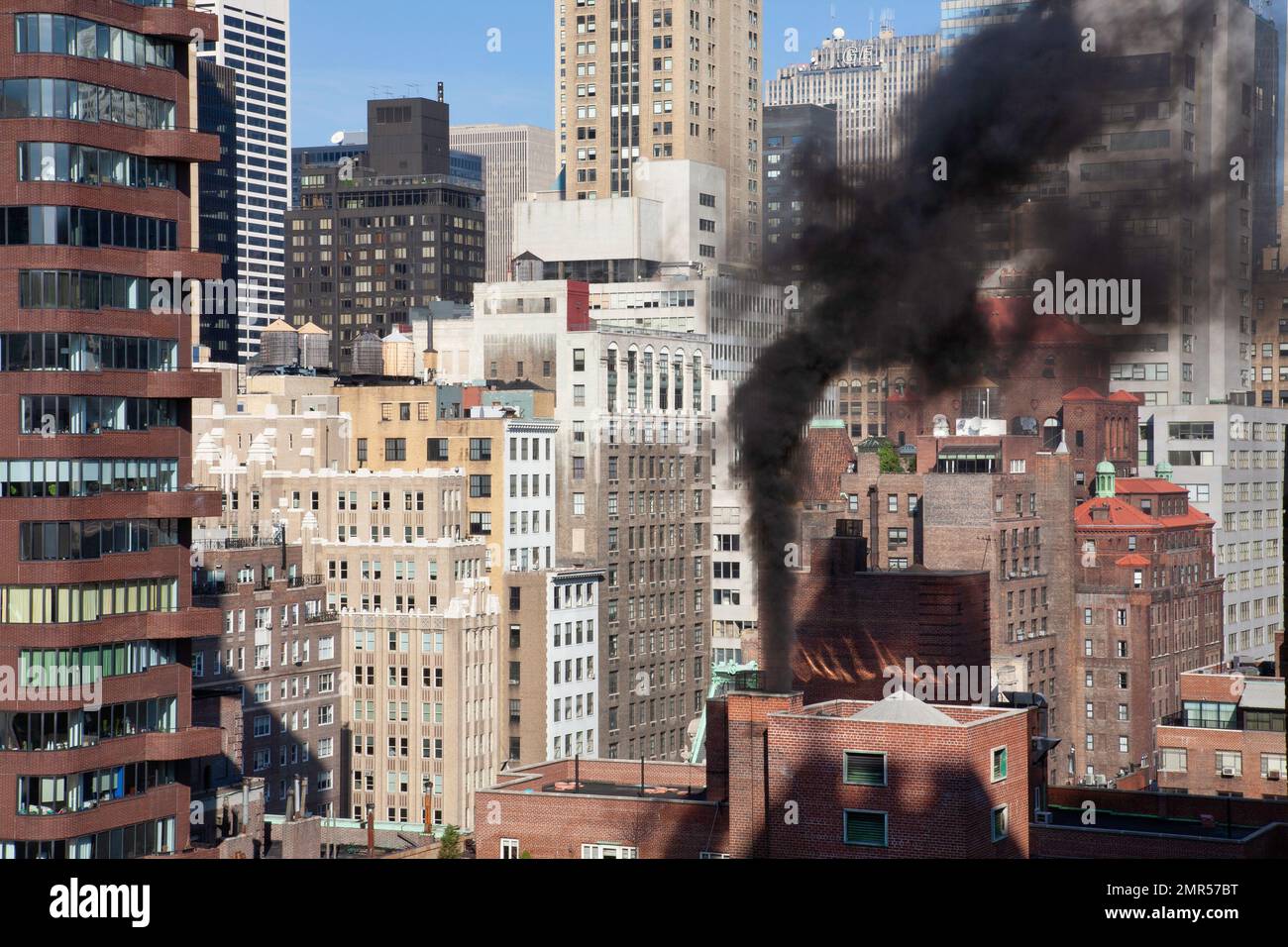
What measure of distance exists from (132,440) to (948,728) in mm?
26790

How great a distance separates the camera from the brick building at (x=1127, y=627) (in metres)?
115

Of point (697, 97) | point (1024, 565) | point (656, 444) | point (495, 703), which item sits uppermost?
point (697, 97)

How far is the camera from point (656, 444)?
425ft

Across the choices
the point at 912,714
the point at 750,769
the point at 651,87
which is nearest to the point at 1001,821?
the point at 912,714

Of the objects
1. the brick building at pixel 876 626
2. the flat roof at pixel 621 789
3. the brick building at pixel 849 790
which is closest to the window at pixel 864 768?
the brick building at pixel 849 790

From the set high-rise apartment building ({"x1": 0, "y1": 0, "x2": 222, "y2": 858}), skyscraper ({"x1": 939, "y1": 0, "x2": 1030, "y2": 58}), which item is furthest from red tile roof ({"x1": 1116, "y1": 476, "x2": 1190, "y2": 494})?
skyscraper ({"x1": 939, "y1": 0, "x2": 1030, "y2": 58})

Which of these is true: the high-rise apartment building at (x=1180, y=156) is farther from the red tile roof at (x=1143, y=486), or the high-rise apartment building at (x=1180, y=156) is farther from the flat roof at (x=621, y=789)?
the red tile roof at (x=1143, y=486)

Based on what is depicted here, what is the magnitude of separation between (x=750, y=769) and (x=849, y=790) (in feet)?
10.9

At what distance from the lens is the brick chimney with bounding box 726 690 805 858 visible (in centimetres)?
4422

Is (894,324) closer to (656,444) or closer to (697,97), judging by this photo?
(656,444)

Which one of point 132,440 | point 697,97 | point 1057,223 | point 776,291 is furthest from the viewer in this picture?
point 697,97

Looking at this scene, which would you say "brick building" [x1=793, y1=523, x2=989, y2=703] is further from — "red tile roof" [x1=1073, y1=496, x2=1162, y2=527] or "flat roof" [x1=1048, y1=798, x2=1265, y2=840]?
"red tile roof" [x1=1073, y1=496, x2=1162, y2=527]

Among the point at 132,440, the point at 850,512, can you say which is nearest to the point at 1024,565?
the point at 850,512

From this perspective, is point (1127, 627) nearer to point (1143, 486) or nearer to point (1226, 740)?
point (1143, 486)
